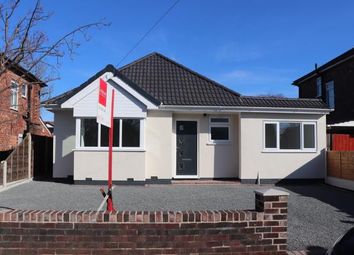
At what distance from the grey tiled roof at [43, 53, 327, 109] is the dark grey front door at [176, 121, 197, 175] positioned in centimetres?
115

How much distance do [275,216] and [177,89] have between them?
12.4 m

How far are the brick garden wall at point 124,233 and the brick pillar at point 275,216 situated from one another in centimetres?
27

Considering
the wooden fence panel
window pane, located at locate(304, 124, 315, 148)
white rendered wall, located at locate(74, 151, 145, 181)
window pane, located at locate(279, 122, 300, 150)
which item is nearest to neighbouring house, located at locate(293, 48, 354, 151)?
window pane, located at locate(304, 124, 315, 148)

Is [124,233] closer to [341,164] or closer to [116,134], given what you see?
[116,134]

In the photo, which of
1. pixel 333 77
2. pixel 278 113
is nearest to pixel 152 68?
pixel 278 113

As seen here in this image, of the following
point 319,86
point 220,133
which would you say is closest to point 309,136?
point 220,133

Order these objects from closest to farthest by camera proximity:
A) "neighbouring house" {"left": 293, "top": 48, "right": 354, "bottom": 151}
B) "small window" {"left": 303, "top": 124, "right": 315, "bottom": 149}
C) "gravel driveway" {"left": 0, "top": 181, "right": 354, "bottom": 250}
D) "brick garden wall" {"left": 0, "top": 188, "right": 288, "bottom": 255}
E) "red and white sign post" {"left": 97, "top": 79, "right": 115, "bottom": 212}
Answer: "brick garden wall" {"left": 0, "top": 188, "right": 288, "bottom": 255} < "red and white sign post" {"left": 97, "top": 79, "right": 115, "bottom": 212} < "gravel driveway" {"left": 0, "top": 181, "right": 354, "bottom": 250} < "small window" {"left": 303, "top": 124, "right": 315, "bottom": 149} < "neighbouring house" {"left": 293, "top": 48, "right": 354, "bottom": 151}

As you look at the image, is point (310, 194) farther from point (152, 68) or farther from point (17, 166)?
point (17, 166)

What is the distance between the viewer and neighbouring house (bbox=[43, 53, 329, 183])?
16188mm

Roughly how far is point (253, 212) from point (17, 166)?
12.6 metres

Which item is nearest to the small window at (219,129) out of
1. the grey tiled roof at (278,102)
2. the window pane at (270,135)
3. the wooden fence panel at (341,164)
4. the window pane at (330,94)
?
the grey tiled roof at (278,102)

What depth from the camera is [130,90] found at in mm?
16125

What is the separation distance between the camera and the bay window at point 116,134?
53.3 ft

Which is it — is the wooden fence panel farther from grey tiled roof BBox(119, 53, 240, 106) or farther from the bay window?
the bay window
